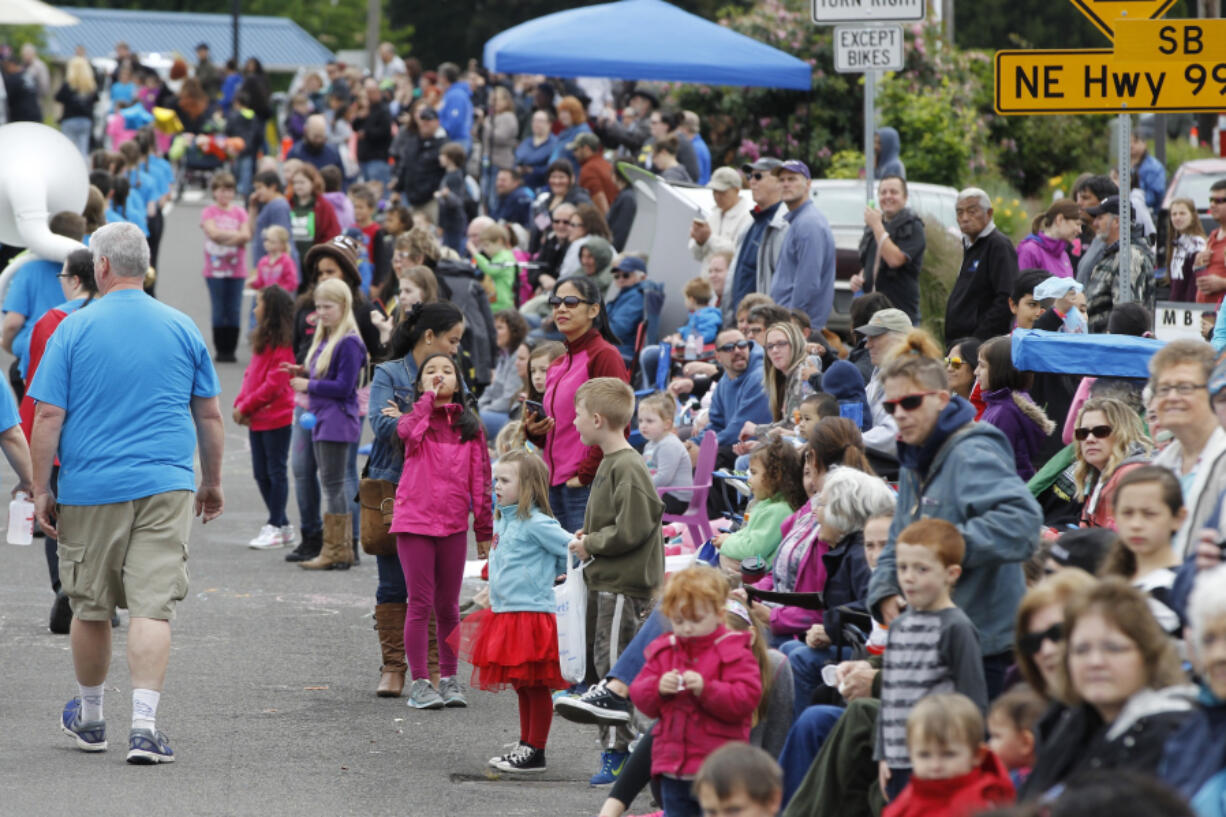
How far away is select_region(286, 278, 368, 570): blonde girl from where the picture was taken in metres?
10.8

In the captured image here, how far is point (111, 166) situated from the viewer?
1767 cm

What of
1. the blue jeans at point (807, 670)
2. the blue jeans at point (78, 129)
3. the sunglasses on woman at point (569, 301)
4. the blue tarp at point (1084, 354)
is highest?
the blue jeans at point (78, 129)

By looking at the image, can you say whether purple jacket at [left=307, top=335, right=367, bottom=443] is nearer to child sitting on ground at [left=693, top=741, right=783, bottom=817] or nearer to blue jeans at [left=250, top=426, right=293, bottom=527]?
blue jeans at [left=250, top=426, right=293, bottom=527]

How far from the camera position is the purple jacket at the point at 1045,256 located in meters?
12.2

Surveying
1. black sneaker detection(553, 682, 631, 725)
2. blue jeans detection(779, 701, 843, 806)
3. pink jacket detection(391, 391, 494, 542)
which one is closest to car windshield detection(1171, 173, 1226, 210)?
pink jacket detection(391, 391, 494, 542)

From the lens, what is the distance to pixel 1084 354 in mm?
7902

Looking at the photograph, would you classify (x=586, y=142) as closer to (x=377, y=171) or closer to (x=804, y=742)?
(x=377, y=171)

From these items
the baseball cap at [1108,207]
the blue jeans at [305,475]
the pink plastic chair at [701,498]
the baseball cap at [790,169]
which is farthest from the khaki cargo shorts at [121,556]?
the baseball cap at [1108,207]

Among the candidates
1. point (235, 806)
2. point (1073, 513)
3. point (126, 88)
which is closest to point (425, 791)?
point (235, 806)

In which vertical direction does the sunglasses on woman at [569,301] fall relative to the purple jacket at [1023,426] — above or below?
above

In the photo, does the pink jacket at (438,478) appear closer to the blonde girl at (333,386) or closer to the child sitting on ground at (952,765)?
the blonde girl at (333,386)

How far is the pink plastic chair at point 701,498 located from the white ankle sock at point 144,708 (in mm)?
3294

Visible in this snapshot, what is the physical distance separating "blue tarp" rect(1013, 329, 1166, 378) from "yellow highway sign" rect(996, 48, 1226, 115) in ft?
3.42

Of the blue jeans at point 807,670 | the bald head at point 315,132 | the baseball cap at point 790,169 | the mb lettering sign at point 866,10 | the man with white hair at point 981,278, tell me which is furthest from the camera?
the bald head at point 315,132
